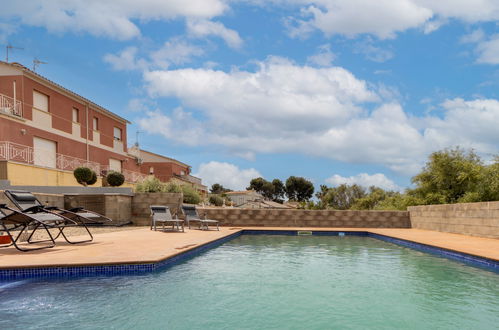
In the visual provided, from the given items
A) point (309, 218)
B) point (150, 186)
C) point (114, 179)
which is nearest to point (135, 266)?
point (309, 218)

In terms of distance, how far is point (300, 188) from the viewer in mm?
77250

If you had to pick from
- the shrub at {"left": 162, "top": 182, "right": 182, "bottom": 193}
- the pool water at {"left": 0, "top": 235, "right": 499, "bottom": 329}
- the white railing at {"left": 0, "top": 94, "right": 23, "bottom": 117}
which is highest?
the white railing at {"left": 0, "top": 94, "right": 23, "bottom": 117}

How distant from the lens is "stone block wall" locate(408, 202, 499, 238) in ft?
34.9

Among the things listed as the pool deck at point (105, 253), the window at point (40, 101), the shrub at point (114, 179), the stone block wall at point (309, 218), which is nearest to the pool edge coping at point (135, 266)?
the pool deck at point (105, 253)

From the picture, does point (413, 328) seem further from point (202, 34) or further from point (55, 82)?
point (55, 82)

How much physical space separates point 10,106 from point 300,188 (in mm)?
63644

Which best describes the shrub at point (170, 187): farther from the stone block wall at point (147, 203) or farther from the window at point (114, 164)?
the window at point (114, 164)

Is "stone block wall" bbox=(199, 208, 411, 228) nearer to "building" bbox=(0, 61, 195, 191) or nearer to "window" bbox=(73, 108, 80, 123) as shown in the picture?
A: "building" bbox=(0, 61, 195, 191)

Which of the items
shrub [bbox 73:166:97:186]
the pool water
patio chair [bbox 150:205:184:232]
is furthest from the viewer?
shrub [bbox 73:166:97:186]

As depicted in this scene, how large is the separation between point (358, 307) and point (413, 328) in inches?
29.8

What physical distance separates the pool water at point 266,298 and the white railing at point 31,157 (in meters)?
12.6

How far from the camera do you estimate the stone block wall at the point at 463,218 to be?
1065 cm

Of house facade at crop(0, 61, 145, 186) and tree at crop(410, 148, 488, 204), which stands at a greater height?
house facade at crop(0, 61, 145, 186)

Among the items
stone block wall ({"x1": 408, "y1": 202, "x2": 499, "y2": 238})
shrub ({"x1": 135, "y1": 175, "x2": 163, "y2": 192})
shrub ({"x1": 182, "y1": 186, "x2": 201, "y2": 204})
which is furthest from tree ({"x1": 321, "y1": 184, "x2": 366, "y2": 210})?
shrub ({"x1": 135, "y1": 175, "x2": 163, "y2": 192})
